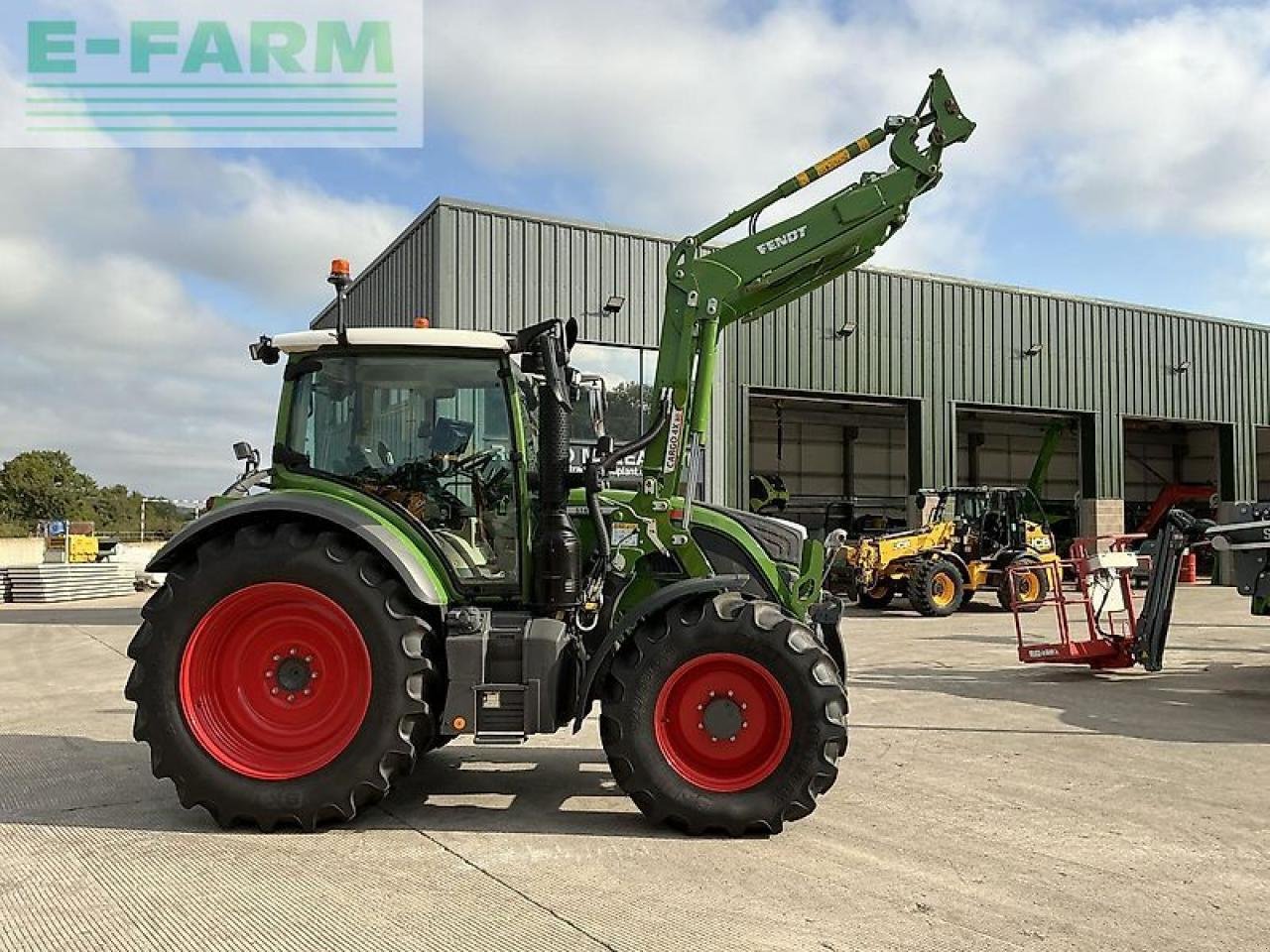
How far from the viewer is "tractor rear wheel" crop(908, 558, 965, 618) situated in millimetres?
19234

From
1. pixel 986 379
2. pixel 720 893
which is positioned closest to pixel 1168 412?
pixel 986 379

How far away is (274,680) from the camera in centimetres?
558

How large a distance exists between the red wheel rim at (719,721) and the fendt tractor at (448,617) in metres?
0.01

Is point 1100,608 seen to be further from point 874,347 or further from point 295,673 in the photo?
point 874,347

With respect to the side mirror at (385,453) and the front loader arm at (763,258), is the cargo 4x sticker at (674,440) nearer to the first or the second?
the front loader arm at (763,258)

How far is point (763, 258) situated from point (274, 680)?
387 cm

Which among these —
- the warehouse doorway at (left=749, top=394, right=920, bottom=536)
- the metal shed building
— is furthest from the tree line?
the metal shed building

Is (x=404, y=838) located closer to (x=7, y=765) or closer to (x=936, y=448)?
(x=7, y=765)

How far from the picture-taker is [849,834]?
17.5 feet

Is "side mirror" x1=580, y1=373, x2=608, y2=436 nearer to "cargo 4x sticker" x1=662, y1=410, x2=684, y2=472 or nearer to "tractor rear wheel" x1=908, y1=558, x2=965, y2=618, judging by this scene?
"cargo 4x sticker" x1=662, y1=410, x2=684, y2=472

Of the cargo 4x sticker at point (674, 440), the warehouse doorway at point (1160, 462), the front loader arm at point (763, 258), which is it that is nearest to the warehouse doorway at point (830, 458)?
the warehouse doorway at point (1160, 462)

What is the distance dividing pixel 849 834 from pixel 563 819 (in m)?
1.53

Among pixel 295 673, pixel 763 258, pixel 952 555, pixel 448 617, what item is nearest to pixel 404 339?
pixel 448 617

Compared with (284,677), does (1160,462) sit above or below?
above
